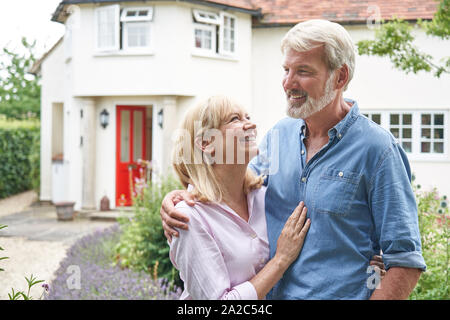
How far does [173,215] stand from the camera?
5.78ft

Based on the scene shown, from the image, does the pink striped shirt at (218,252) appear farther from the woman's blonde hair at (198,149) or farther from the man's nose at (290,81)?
the man's nose at (290,81)

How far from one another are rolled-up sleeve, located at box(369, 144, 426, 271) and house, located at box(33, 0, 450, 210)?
30.4 feet

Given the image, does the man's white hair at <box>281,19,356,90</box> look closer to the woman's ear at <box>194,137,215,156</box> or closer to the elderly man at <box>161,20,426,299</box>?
the elderly man at <box>161,20,426,299</box>

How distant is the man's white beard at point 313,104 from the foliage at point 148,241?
334cm

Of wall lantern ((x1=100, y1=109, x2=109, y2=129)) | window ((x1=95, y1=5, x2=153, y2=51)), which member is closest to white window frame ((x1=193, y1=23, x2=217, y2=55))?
window ((x1=95, y1=5, x2=153, y2=51))

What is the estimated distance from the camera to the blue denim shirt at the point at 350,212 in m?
1.66

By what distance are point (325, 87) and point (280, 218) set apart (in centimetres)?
57

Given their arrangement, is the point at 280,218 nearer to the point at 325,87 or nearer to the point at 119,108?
the point at 325,87

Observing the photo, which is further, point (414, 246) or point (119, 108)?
point (119, 108)

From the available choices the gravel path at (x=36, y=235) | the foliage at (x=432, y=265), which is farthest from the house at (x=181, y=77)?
the foliage at (x=432, y=265)

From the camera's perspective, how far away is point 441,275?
3568 millimetres

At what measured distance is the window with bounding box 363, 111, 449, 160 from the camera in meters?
10.7

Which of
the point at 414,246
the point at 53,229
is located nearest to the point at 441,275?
the point at 414,246

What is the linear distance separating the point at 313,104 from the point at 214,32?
404 inches
